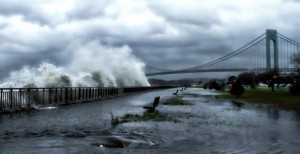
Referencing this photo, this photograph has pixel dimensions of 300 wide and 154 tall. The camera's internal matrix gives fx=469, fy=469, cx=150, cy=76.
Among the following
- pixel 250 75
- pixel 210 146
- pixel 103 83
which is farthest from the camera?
pixel 250 75

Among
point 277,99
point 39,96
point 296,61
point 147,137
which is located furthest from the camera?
point 296,61

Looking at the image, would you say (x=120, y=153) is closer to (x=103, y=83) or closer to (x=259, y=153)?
(x=259, y=153)

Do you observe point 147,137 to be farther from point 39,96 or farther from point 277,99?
point 277,99

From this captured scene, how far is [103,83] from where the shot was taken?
84250 millimetres

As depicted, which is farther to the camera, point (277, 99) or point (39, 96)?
point (277, 99)

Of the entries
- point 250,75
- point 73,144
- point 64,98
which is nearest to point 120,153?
point 73,144

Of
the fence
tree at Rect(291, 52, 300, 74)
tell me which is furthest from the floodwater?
tree at Rect(291, 52, 300, 74)

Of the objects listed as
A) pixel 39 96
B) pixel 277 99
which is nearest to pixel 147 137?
pixel 39 96

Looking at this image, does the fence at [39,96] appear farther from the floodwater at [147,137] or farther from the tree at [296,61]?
the tree at [296,61]

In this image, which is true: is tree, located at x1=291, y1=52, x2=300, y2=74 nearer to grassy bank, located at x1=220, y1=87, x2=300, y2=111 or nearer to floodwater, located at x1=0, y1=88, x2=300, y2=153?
grassy bank, located at x1=220, y1=87, x2=300, y2=111

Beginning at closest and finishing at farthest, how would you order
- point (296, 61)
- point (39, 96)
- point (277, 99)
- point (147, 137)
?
1. point (147, 137)
2. point (39, 96)
3. point (277, 99)
4. point (296, 61)

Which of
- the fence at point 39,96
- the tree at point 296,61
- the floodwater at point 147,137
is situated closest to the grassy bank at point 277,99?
the tree at point 296,61

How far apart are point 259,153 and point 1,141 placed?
6555mm

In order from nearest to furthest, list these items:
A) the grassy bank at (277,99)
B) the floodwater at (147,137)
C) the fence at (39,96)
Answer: the floodwater at (147,137) < the fence at (39,96) < the grassy bank at (277,99)
